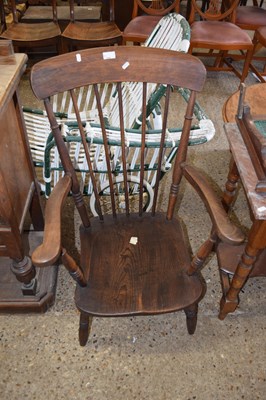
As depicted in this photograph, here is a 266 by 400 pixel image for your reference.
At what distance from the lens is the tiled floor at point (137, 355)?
3.92 feet

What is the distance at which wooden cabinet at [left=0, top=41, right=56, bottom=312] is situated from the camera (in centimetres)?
101

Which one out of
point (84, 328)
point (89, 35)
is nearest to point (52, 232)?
point (84, 328)

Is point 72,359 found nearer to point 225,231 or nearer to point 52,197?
point 52,197

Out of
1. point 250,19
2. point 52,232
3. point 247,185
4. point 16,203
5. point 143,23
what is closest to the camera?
point 52,232

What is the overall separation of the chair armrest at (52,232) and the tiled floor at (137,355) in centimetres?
63

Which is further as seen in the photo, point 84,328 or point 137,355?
point 137,355

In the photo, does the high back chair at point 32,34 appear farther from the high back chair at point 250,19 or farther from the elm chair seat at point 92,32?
the high back chair at point 250,19

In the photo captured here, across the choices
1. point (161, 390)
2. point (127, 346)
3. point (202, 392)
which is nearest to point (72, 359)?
point (127, 346)

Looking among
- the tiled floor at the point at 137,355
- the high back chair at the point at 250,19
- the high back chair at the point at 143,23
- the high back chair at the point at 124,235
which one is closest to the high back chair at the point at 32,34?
the high back chair at the point at 143,23

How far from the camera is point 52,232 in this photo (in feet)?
2.84

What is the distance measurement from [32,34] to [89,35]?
438 millimetres

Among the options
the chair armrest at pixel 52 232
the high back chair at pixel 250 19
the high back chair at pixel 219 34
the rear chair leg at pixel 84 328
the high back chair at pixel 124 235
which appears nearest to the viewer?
the chair armrest at pixel 52 232

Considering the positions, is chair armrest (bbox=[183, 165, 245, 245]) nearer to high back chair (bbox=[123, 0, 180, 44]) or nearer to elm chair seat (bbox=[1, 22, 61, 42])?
high back chair (bbox=[123, 0, 180, 44])

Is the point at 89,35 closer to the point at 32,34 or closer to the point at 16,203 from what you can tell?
the point at 32,34
